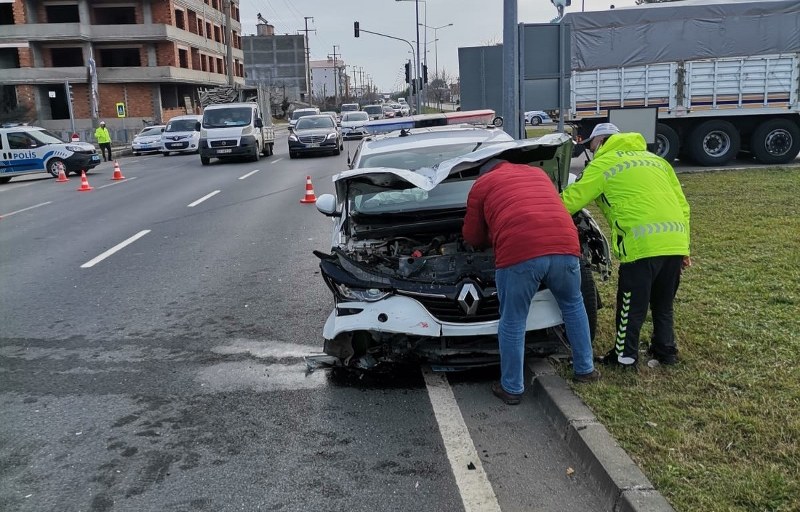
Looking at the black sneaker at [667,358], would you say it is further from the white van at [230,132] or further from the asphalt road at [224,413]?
the white van at [230,132]

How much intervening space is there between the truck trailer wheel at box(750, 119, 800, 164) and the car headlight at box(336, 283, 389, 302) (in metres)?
14.9

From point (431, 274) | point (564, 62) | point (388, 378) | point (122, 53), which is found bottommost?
point (388, 378)

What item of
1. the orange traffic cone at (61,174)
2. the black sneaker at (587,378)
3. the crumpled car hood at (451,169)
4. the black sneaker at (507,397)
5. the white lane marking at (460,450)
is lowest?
the white lane marking at (460,450)

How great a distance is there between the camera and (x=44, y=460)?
397 cm

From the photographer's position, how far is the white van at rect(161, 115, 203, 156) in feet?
108

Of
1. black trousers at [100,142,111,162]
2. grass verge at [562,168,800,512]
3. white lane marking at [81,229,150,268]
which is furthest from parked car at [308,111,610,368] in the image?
black trousers at [100,142,111,162]

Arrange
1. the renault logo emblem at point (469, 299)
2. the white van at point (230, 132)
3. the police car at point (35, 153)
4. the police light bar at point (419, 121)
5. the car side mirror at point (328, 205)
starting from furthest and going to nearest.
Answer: the white van at point (230, 132) < the police car at point (35, 153) < the police light bar at point (419, 121) < the car side mirror at point (328, 205) < the renault logo emblem at point (469, 299)

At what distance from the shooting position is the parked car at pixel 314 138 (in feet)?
88.5

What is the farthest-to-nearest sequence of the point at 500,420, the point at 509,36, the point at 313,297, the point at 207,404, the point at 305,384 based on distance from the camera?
the point at 509,36
the point at 313,297
the point at 305,384
the point at 207,404
the point at 500,420

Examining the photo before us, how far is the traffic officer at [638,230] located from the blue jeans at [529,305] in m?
0.36

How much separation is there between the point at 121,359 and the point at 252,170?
58.5ft

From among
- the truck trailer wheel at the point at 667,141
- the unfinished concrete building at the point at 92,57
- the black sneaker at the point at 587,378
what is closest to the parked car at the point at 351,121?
the unfinished concrete building at the point at 92,57

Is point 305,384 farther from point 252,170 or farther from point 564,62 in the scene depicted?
point 252,170

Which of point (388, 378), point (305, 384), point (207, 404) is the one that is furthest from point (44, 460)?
point (388, 378)
